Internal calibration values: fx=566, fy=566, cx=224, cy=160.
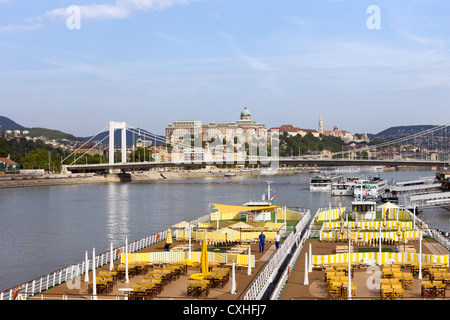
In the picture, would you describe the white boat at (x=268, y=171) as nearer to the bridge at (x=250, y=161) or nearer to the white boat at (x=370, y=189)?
the bridge at (x=250, y=161)

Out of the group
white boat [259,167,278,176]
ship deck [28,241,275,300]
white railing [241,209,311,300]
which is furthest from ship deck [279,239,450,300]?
Result: white boat [259,167,278,176]

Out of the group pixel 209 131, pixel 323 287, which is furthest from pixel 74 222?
pixel 209 131

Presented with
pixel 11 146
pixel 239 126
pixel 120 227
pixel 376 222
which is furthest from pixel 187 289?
pixel 239 126

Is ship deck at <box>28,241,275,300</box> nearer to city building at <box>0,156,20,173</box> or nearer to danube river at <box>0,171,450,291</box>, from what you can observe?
danube river at <box>0,171,450,291</box>

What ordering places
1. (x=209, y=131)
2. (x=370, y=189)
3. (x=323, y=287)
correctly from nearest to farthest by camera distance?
(x=323, y=287) → (x=370, y=189) → (x=209, y=131)

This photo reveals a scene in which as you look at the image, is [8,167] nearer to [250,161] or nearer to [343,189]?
[250,161]

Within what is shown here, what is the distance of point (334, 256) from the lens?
10.9 m

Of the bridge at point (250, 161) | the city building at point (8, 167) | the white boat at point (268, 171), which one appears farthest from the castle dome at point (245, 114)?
the city building at point (8, 167)

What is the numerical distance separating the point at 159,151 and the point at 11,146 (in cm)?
2588

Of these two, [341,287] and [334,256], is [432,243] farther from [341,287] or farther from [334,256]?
[341,287]

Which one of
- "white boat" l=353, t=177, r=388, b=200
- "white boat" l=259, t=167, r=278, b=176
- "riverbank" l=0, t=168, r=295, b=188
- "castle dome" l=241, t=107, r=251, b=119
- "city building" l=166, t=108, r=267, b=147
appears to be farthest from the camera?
"castle dome" l=241, t=107, r=251, b=119
